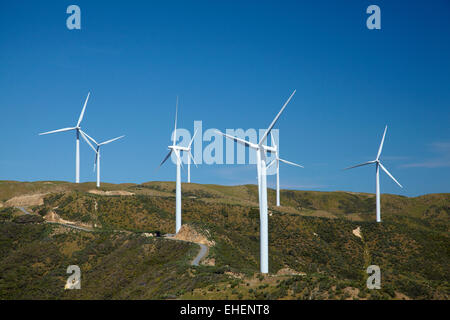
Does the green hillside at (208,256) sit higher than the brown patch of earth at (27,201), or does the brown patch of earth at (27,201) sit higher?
the brown patch of earth at (27,201)

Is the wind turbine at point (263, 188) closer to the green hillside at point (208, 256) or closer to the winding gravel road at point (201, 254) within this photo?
the green hillside at point (208, 256)

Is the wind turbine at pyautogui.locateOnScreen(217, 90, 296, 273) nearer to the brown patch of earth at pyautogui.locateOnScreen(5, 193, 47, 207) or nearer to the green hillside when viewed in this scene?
the green hillside

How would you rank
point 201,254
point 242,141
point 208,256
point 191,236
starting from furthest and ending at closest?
point 191,236, point 201,254, point 208,256, point 242,141

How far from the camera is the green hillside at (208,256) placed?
157 feet

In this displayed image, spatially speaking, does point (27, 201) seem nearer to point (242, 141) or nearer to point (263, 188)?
point (242, 141)

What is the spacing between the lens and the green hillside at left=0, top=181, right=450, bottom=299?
157 ft

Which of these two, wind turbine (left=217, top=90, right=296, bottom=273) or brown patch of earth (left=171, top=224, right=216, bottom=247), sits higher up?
wind turbine (left=217, top=90, right=296, bottom=273)

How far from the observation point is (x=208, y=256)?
67.1m

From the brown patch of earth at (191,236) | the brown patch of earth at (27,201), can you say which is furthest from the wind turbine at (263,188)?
the brown patch of earth at (27,201)

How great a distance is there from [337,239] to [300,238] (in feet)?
38.0

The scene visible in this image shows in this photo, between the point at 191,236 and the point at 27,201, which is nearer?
the point at 191,236

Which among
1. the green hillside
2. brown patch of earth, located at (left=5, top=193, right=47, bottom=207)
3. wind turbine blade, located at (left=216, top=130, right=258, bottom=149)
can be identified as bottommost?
the green hillside

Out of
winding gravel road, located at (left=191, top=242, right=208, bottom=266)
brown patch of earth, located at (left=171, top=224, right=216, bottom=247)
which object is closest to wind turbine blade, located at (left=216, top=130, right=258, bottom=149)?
winding gravel road, located at (left=191, top=242, right=208, bottom=266)

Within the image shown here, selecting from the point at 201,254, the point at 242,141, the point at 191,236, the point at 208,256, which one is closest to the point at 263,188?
the point at 242,141
